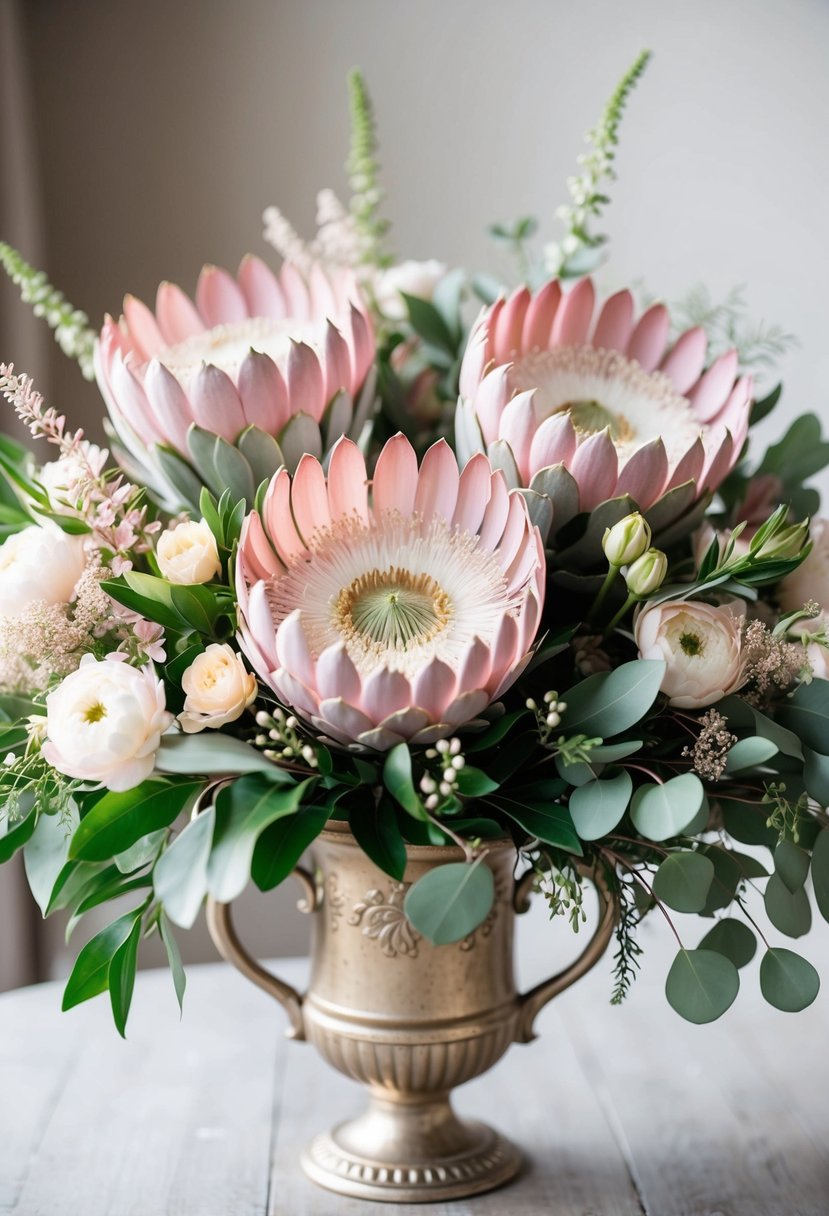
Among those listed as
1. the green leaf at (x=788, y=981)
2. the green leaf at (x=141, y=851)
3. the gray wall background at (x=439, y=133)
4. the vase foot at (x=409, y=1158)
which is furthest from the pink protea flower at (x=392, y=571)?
the gray wall background at (x=439, y=133)

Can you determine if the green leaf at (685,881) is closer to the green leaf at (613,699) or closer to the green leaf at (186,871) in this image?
the green leaf at (613,699)

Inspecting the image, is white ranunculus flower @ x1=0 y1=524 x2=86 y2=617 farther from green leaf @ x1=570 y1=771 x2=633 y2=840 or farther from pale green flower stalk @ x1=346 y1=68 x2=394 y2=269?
pale green flower stalk @ x1=346 y1=68 x2=394 y2=269

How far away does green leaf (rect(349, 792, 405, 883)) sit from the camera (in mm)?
643

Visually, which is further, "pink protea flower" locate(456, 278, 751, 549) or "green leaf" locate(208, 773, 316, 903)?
"pink protea flower" locate(456, 278, 751, 549)

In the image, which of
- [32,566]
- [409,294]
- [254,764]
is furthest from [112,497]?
[409,294]

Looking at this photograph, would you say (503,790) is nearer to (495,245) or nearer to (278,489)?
(278,489)

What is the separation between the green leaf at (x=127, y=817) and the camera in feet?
2.06

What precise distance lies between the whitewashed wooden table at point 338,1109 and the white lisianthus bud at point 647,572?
0.42m

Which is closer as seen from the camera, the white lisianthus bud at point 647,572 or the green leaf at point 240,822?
the green leaf at point 240,822

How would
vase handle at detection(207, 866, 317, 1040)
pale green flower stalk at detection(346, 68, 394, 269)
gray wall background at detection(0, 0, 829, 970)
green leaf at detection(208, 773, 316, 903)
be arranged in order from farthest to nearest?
gray wall background at detection(0, 0, 829, 970) → pale green flower stalk at detection(346, 68, 394, 269) → vase handle at detection(207, 866, 317, 1040) → green leaf at detection(208, 773, 316, 903)

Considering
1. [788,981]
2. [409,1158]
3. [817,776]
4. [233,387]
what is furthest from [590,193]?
[409,1158]

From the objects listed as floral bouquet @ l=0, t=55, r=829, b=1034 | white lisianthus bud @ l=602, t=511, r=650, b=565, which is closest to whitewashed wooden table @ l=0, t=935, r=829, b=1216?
floral bouquet @ l=0, t=55, r=829, b=1034

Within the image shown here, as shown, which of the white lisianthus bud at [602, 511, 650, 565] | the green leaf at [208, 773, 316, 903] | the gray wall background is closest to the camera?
the green leaf at [208, 773, 316, 903]

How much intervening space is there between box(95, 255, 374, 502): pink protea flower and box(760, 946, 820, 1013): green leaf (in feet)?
1.32
